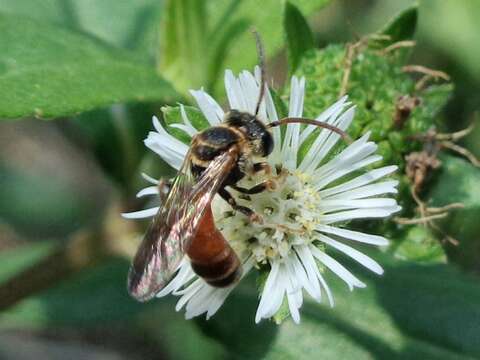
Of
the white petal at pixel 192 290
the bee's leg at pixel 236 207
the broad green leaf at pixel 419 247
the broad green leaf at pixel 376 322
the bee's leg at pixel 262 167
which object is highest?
the bee's leg at pixel 262 167

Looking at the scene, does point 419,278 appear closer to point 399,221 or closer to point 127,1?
point 399,221

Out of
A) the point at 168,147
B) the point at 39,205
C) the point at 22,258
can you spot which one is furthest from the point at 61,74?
the point at 39,205

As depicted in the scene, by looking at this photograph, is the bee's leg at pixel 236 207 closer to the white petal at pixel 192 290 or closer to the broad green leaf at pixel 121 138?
the white petal at pixel 192 290

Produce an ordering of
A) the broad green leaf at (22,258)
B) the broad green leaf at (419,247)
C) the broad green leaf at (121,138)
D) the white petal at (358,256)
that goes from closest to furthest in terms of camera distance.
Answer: the white petal at (358,256)
the broad green leaf at (419,247)
the broad green leaf at (121,138)
the broad green leaf at (22,258)

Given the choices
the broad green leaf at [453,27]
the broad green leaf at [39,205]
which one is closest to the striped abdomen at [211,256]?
the broad green leaf at [39,205]

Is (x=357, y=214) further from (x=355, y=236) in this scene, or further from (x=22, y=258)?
(x=22, y=258)

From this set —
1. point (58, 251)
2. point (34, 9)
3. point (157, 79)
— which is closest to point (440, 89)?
point (157, 79)

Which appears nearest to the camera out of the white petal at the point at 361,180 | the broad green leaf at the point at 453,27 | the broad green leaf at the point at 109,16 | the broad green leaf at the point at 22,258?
the white petal at the point at 361,180
